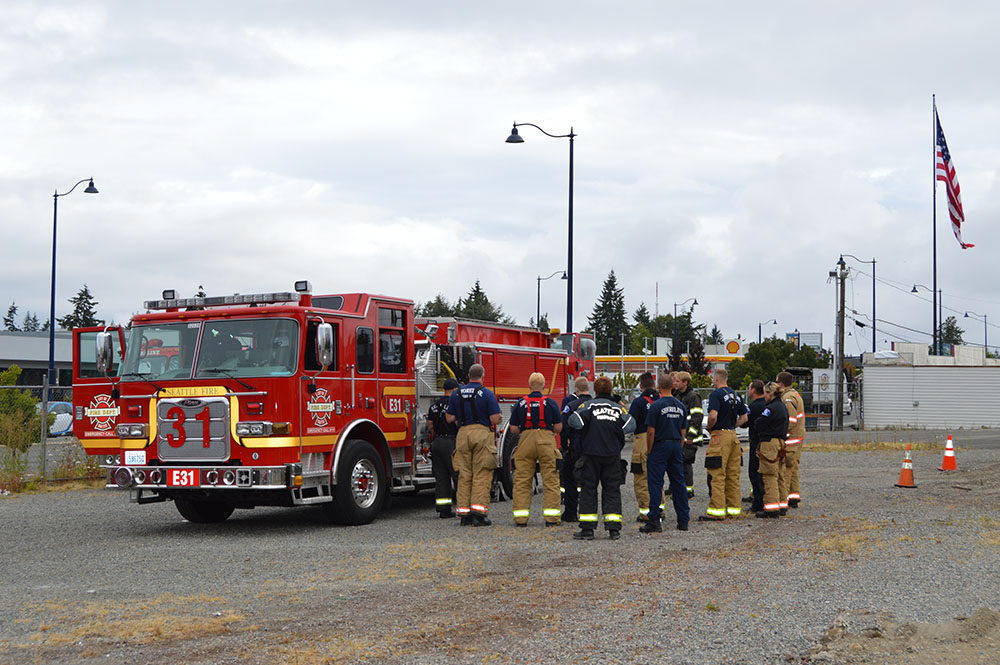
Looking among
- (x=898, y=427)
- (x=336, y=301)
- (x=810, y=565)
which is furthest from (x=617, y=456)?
(x=898, y=427)

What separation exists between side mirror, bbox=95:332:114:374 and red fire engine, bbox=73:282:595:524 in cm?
2

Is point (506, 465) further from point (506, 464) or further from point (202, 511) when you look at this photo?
point (202, 511)

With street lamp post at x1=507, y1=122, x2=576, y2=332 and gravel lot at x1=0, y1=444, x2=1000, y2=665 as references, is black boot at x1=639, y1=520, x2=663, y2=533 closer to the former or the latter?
gravel lot at x1=0, y1=444, x2=1000, y2=665

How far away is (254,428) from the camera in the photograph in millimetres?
11992

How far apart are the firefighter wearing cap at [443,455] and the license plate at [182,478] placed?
3284mm

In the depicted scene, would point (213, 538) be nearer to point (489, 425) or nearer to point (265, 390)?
point (265, 390)

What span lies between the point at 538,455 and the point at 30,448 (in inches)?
446

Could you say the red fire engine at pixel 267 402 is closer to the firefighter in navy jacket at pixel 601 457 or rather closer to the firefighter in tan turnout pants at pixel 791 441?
the firefighter in navy jacket at pixel 601 457

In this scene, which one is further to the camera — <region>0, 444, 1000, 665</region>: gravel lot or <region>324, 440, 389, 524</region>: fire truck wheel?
<region>324, 440, 389, 524</region>: fire truck wheel

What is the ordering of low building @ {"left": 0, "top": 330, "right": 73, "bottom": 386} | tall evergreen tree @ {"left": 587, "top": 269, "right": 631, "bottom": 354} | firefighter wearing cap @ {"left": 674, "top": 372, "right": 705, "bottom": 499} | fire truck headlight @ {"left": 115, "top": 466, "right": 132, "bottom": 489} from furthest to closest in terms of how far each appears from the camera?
tall evergreen tree @ {"left": 587, "top": 269, "right": 631, "bottom": 354}
low building @ {"left": 0, "top": 330, "right": 73, "bottom": 386}
firefighter wearing cap @ {"left": 674, "top": 372, "right": 705, "bottom": 499}
fire truck headlight @ {"left": 115, "top": 466, "right": 132, "bottom": 489}

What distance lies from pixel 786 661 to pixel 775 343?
73.2m

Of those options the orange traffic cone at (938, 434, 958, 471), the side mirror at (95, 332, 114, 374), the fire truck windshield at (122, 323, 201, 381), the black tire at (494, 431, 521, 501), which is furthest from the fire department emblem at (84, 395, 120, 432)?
the orange traffic cone at (938, 434, 958, 471)

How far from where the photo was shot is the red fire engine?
477 inches

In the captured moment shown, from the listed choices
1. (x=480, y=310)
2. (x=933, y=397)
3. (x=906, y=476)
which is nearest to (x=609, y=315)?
(x=480, y=310)
